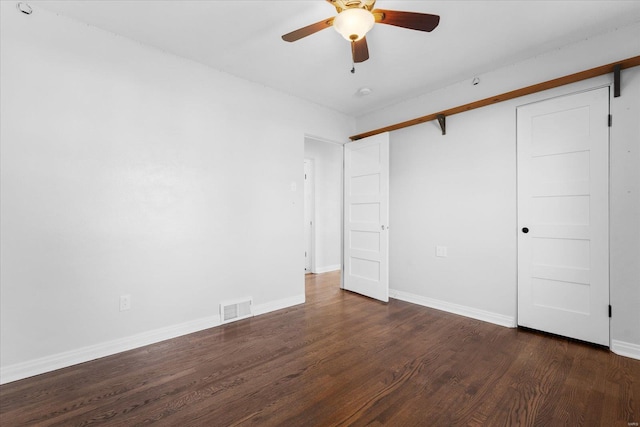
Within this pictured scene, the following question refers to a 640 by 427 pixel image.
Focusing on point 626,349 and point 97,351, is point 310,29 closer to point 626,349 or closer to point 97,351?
point 97,351

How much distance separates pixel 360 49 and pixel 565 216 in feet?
7.67

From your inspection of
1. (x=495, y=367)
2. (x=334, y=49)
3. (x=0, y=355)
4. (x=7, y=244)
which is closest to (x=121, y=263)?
(x=7, y=244)

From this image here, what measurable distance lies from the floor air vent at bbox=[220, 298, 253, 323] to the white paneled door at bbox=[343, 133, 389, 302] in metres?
1.61

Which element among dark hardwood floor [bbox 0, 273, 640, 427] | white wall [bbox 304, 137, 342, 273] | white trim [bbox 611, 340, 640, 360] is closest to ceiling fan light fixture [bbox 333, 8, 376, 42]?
dark hardwood floor [bbox 0, 273, 640, 427]

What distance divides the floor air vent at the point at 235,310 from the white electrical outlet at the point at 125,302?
32.6 inches

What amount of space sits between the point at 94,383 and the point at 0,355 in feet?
2.20

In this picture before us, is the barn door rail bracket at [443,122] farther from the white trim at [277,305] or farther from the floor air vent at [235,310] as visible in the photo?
the floor air vent at [235,310]

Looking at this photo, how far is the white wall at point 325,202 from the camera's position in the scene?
212 inches

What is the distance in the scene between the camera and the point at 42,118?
2062 mm

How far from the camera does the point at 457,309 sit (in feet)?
10.6

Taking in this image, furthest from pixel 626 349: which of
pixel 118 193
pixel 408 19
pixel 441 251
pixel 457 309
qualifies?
pixel 118 193

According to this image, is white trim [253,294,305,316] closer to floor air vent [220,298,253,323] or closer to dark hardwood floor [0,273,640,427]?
floor air vent [220,298,253,323]

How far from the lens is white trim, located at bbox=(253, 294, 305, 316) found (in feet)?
10.5

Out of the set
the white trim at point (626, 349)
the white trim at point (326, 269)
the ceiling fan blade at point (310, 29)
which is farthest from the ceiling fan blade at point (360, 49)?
the white trim at point (326, 269)
